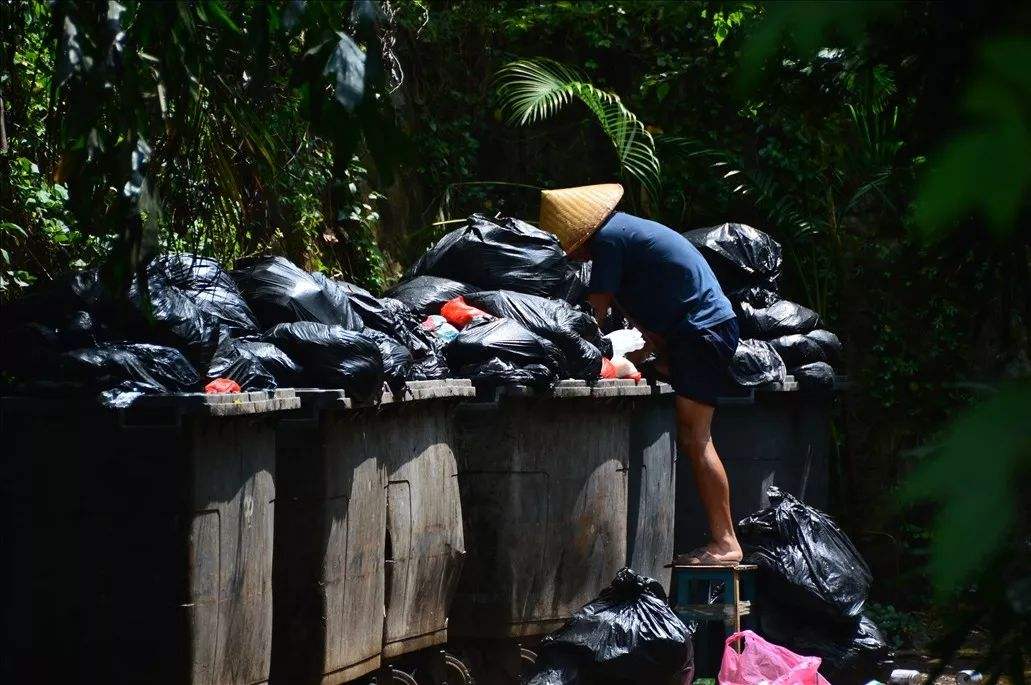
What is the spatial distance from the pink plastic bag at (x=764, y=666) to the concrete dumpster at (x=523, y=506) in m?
0.68

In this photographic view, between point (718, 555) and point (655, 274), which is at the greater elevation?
point (655, 274)

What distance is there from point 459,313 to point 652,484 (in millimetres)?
1155

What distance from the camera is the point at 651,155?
Answer: 8844 mm

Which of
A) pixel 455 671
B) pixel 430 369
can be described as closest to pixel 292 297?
pixel 430 369

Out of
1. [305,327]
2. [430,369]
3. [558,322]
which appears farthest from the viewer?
[558,322]

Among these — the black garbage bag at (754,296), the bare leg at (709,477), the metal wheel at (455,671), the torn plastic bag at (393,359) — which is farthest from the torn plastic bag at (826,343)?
the torn plastic bag at (393,359)

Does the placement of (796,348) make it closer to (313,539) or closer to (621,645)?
(621,645)

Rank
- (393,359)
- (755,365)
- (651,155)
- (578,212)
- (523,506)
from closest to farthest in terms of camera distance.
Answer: (393,359) → (523,506) → (578,212) → (755,365) → (651,155)

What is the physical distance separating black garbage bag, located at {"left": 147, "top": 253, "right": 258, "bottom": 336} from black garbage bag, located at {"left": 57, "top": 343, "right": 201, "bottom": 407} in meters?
0.58

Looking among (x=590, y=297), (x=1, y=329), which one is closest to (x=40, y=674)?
(x=1, y=329)

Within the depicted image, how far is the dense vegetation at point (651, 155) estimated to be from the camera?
2.69ft

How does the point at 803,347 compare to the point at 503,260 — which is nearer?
the point at 503,260

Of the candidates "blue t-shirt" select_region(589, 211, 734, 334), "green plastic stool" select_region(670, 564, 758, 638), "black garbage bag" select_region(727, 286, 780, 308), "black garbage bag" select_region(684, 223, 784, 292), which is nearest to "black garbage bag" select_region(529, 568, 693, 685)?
"green plastic stool" select_region(670, 564, 758, 638)

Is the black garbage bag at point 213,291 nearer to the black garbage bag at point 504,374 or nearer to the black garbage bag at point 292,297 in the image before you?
the black garbage bag at point 292,297
